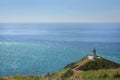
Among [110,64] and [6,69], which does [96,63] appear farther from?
[6,69]

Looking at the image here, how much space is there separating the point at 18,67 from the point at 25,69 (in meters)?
2.82

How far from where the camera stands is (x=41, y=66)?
234 ft

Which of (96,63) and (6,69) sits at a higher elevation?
(96,63)

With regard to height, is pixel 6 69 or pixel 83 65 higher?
pixel 83 65

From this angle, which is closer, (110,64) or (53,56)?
(110,64)

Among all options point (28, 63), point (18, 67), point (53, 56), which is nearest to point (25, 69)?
point (18, 67)

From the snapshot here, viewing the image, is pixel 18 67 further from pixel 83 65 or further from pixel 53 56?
pixel 83 65

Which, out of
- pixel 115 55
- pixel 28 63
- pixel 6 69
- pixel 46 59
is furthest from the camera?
pixel 115 55

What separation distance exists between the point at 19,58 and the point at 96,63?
1825 inches

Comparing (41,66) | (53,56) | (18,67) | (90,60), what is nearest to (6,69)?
(18,67)

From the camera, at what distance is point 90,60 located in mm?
41656

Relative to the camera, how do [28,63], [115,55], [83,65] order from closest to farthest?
[83,65] → [28,63] → [115,55]

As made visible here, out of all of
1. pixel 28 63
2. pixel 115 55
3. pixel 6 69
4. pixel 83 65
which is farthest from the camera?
pixel 115 55

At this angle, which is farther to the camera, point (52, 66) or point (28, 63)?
point (28, 63)
